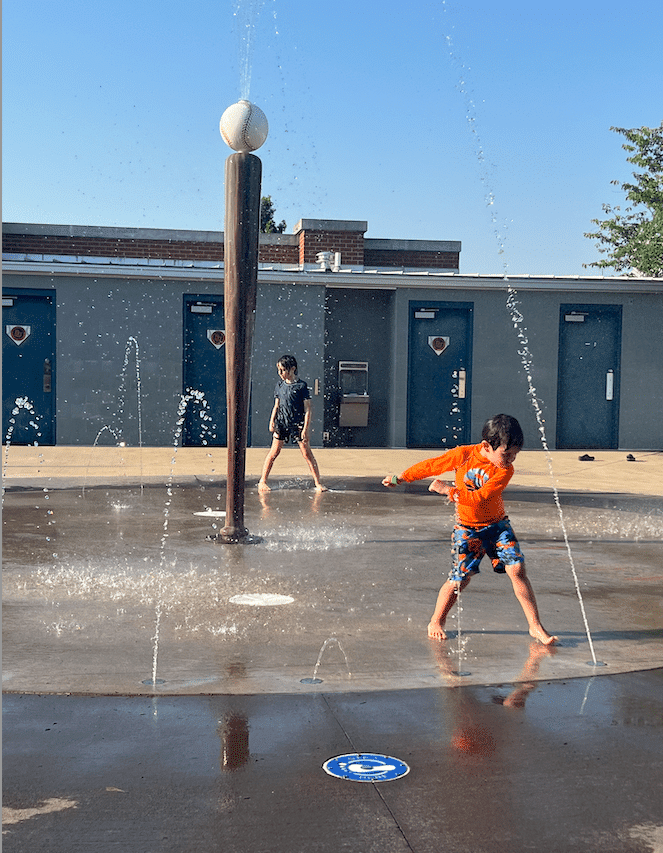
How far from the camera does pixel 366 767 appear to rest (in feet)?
11.6

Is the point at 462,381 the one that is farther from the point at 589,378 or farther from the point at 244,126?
the point at 244,126

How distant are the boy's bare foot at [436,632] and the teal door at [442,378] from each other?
14.9 meters

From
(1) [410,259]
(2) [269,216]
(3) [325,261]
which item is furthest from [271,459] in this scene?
(2) [269,216]

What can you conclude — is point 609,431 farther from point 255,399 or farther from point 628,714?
point 628,714

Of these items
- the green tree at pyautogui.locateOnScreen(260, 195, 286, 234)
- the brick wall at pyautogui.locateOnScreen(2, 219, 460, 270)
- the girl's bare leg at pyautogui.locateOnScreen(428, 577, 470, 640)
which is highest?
the green tree at pyautogui.locateOnScreen(260, 195, 286, 234)

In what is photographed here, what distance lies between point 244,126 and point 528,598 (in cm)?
498

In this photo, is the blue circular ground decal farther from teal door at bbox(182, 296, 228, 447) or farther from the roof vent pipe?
the roof vent pipe

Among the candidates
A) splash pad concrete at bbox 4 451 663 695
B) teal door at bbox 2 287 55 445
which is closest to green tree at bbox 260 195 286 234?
teal door at bbox 2 287 55 445

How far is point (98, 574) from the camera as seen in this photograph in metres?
7.09

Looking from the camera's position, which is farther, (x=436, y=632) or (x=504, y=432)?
(x=436, y=632)

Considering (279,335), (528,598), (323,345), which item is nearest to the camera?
(528,598)

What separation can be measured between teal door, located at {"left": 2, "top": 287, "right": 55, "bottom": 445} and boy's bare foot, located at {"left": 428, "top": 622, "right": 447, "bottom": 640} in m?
15.3

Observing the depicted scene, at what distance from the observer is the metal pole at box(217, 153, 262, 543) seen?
8391 millimetres

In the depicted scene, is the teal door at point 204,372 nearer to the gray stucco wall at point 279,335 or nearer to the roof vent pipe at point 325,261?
the gray stucco wall at point 279,335
